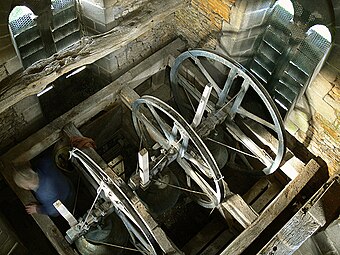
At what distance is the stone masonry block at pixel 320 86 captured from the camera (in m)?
5.71

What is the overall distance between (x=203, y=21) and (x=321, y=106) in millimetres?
1913

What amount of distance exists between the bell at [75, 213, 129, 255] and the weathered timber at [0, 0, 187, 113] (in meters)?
1.79

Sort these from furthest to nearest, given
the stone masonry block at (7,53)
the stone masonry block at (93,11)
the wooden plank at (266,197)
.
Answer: the wooden plank at (266,197), the stone masonry block at (93,11), the stone masonry block at (7,53)

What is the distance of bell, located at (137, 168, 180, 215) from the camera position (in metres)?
6.47

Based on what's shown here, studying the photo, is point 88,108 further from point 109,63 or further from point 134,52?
point 134,52

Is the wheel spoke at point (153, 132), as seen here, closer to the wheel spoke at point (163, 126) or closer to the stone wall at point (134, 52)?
the wheel spoke at point (163, 126)

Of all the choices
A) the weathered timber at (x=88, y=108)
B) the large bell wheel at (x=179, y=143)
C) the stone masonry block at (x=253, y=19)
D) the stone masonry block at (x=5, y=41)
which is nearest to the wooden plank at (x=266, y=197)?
the large bell wheel at (x=179, y=143)

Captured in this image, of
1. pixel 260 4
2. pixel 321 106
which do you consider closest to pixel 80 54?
pixel 260 4

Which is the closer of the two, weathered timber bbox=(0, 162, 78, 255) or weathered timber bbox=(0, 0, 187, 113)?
weathered timber bbox=(0, 0, 187, 113)

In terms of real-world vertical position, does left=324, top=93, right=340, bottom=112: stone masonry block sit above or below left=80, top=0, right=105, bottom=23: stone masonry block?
below

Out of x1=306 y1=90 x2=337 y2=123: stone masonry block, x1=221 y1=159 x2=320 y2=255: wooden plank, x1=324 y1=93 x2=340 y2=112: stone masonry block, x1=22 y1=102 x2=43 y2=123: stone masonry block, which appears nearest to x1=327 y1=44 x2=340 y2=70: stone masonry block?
x1=324 y1=93 x2=340 y2=112: stone masonry block

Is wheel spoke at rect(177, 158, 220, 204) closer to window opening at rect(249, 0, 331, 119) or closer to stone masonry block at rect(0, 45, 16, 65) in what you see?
window opening at rect(249, 0, 331, 119)

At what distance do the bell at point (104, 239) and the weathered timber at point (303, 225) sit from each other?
5.96 feet

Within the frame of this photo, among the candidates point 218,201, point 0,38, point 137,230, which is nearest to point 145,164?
point 137,230
